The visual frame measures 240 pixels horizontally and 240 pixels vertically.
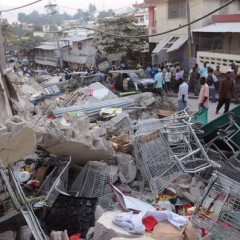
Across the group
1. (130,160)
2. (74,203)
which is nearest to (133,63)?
(130,160)

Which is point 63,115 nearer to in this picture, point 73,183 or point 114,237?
point 73,183

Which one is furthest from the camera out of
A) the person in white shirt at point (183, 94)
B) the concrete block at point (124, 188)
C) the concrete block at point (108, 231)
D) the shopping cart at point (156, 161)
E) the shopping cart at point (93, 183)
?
the person in white shirt at point (183, 94)

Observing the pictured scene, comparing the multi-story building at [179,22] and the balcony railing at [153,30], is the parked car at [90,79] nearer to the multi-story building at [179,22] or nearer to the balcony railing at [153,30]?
the multi-story building at [179,22]

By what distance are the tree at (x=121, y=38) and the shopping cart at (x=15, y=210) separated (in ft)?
68.5

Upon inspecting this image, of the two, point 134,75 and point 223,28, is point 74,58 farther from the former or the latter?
point 134,75

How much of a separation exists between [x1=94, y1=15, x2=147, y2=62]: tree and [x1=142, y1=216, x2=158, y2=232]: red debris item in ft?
68.6

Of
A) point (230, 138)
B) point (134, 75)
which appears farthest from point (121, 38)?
point (230, 138)

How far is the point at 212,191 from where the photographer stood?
3848 millimetres

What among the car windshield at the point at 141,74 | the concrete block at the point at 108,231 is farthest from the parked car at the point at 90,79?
the concrete block at the point at 108,231

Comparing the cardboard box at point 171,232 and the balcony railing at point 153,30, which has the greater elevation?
the cardboard box at point 171,232

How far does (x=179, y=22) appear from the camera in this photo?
22250 mm

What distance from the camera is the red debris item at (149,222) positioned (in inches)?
150

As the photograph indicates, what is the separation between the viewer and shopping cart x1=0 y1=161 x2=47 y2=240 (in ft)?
10.3

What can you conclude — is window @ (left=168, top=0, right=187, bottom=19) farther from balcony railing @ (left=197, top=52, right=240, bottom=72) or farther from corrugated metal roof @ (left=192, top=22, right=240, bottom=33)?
balcony railing @ (left=197, top=52, right=240, bottom=72)
